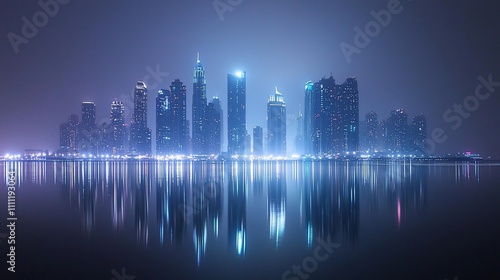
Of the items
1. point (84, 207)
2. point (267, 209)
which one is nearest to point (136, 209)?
point (84, 207)

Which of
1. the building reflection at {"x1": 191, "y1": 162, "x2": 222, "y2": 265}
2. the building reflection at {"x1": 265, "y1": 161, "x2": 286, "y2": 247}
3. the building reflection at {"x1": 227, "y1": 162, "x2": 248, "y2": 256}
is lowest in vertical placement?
the building reflection at {"x1": 265, "y1": 161, "x2": 286, "y2": 247}

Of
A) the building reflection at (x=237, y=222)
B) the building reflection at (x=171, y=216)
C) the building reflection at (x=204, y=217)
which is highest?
the building reflection at (x=171, y=216)

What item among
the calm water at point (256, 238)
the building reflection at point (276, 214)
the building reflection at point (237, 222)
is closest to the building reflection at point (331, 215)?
the calm water at point (256, 238)

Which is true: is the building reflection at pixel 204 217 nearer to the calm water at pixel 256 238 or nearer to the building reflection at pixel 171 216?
the calm water at pixel 256 238

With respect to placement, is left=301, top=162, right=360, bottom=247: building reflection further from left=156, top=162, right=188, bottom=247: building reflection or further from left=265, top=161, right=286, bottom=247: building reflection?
left=156, top=162, right=188, bottom=247: building reflection

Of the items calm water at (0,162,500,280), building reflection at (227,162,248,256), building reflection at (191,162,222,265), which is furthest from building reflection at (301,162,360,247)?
building reflection at (191,162,222,265)

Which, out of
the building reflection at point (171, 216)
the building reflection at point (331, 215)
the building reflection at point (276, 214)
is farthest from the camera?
the building reflection at point (276, 214)

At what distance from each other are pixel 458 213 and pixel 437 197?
7610 millimetres

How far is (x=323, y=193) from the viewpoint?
107 ft

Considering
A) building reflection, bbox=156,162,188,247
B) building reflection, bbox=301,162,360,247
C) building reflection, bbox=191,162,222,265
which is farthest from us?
building reflection, bbox=301,162,360,247

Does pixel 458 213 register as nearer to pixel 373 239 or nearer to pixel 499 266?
pixel 373 239

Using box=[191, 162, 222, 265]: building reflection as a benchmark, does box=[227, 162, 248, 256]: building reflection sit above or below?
below

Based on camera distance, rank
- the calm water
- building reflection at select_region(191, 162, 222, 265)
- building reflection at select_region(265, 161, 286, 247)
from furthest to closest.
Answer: building reflection at select_region(265, 161, 286, 247), building reflection at select_region(191, 162, 222, 265), the calm water

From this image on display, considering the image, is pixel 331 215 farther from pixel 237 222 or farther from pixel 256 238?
pixel 256 238
